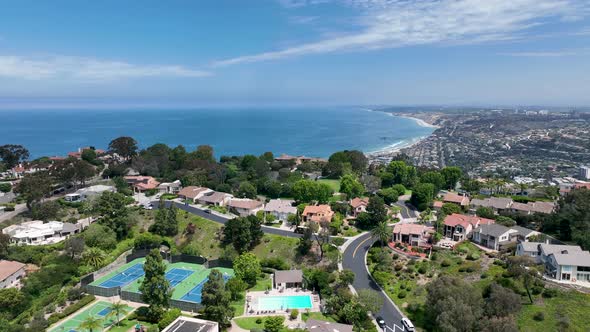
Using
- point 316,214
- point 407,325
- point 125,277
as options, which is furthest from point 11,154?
point 407,325

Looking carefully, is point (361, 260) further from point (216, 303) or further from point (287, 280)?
point (216, 303)

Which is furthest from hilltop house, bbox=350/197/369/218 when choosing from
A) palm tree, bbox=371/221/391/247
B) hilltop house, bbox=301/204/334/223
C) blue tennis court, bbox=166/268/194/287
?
blue tennis court, bbox=166/268/194/287

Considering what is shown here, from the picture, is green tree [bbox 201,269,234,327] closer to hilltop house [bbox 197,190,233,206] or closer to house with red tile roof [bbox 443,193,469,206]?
hilltop house [bbox 197,190,233,206]

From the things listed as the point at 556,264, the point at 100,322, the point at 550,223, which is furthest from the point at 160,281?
the point at 550,223

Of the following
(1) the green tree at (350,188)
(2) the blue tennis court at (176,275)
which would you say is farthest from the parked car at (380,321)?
(1) the green tree at (350,188)

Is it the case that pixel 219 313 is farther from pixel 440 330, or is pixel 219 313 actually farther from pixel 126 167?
pixel 126 167
